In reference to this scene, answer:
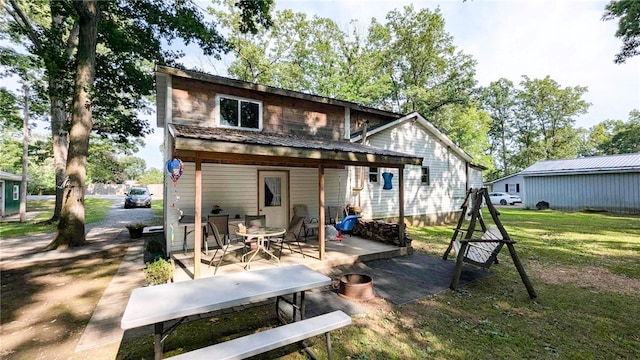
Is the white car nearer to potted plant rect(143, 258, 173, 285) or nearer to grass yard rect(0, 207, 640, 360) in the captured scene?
grass yard rect(0, 207, 640, 360)

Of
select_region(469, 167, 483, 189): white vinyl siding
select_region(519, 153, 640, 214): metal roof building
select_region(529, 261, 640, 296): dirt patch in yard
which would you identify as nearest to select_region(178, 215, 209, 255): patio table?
select_region(529, 261, 640, 296): dirt patch in yard

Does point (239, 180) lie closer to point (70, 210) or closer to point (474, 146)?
point (70, 210)

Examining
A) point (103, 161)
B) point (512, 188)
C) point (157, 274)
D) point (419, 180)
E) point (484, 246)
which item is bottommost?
point (157, 274)

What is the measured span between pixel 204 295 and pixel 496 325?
3848mm

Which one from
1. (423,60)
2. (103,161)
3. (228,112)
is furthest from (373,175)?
(103,161)

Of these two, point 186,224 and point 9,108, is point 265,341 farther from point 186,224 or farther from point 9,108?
point 9,108

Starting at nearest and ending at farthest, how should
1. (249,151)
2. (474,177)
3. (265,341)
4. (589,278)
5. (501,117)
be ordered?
(265,341) < (249,151) < (589,278) < (474,177) < (501,117)

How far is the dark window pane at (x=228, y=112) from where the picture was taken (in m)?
7.80

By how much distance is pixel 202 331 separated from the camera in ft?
11.5

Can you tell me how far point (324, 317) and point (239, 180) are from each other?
19.2 ft

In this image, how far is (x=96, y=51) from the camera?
10.2 meters

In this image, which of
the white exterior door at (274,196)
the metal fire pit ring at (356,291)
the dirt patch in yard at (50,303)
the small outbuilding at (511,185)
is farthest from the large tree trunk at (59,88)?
the small outbuilding at (511,185)

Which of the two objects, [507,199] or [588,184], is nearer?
[588,184]

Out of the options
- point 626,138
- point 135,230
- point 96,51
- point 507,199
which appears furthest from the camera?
point 626,138
